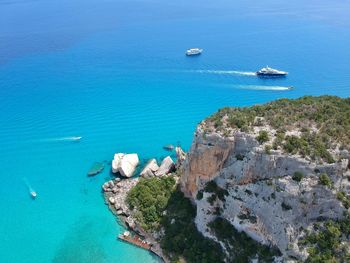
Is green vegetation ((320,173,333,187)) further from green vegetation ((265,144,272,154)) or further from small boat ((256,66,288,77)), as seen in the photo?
small boat ((256,66,288,77))

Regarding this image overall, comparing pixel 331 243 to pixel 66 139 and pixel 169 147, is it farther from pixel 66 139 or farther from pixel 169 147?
pixel 66 139

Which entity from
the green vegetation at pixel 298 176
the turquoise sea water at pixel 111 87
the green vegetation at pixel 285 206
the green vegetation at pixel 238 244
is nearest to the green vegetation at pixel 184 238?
the green vegetation at pixel 238 244

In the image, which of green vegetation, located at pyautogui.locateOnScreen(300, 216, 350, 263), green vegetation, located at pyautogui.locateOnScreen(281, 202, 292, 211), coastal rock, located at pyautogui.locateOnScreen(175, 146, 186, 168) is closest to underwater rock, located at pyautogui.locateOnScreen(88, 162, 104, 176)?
coastal rock, located at pyautogui.locateOnScreen(175, 146, 186, 168)

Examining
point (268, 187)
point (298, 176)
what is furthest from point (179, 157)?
point (298, 176)

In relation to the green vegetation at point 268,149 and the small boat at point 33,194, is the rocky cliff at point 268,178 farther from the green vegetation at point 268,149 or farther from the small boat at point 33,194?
the small boat at point 33,194

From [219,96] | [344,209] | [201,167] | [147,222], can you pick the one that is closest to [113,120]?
[219,96]
